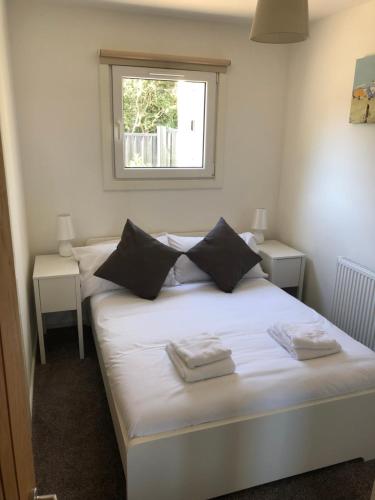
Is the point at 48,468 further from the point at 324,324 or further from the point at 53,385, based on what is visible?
the point at 324,324

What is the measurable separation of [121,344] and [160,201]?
1591 millimetres

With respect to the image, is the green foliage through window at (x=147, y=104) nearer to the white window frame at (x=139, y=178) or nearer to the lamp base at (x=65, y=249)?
the white window frame at (x=139, y=178)

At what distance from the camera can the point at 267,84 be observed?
11.3 feet

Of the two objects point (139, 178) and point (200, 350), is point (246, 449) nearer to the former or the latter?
point (200, 350)

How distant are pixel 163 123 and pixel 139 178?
1.64 ft

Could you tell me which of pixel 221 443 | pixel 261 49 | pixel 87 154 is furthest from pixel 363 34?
pixel 221 443

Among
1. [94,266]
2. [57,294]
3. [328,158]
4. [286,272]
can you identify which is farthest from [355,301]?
[57,294]

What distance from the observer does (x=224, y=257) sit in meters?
2.97

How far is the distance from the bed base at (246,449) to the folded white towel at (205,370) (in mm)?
214

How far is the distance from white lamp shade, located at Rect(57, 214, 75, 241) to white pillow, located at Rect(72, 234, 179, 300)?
131 mm

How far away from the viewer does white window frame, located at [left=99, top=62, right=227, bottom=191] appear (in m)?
3.06

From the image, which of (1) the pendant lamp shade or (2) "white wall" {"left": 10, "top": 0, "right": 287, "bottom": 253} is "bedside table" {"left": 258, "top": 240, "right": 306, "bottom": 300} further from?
(1) the pendant lamp shade

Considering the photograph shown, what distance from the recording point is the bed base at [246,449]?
5.26 feet

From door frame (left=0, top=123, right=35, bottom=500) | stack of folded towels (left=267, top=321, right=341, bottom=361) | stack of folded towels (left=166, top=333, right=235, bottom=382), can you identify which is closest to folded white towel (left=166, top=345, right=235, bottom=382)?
stack of folded towels (left=166, top=333, right=235, bottom=382)
